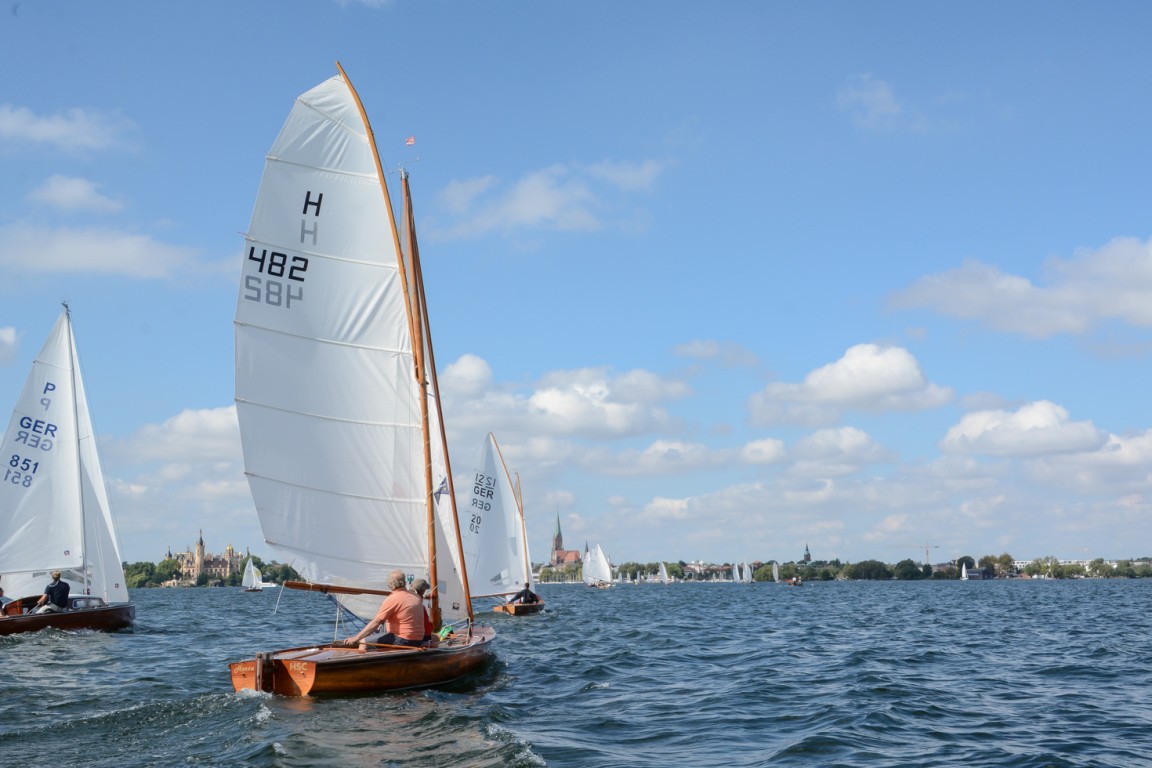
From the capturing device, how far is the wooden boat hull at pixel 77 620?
2728 cm

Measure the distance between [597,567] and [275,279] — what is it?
365 feet

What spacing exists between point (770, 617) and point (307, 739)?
3549 centimetres

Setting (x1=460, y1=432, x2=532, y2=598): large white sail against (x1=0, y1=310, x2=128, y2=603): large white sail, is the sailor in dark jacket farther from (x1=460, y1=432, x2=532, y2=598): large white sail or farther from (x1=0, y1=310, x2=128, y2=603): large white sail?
(x1=460, y1=432, x2=532, y2=598): large white sail

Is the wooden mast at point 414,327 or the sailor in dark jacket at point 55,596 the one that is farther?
the sailor in dark jacket at point 55,596

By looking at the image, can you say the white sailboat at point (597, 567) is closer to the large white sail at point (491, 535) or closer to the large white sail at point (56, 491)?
the large white sail at point (491, 535)

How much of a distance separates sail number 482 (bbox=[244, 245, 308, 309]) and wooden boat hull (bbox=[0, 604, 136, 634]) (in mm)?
15761

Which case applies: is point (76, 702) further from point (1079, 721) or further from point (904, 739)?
point (1079, 721)

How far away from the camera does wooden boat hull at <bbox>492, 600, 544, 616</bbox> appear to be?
45619mm

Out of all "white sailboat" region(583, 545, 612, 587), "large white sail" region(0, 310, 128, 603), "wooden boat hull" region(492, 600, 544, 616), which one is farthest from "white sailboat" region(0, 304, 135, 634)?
"white sailboat" region(583, 545, 612, 587)

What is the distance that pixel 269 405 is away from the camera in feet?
58.7

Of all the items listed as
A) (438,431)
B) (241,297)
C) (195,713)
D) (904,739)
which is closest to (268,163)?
(241,297)

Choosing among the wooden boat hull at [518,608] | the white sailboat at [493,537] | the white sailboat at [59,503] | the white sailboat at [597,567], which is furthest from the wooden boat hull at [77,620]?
the white sailboat at [597,567]

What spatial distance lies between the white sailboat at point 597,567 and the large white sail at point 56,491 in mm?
92507

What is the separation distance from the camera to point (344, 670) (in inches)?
606
